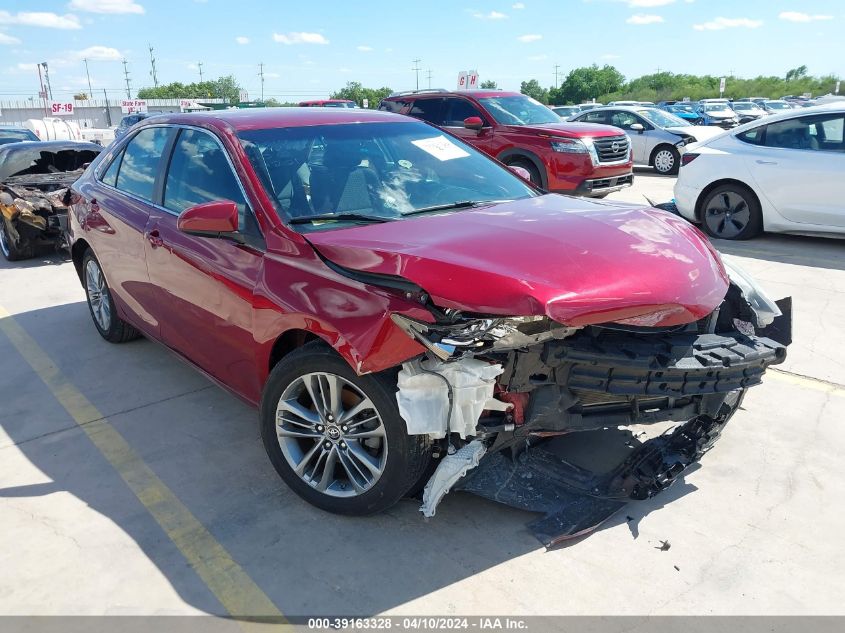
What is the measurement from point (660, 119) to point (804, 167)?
11.1m

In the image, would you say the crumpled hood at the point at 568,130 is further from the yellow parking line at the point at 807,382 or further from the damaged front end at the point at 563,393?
the damaged front end at the point at 563,393

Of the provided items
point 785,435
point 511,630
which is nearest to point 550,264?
point 511,630

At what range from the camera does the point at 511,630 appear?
252cm

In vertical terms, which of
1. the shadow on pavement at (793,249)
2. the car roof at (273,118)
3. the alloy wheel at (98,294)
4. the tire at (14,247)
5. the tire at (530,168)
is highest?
the car roof at (273,118)

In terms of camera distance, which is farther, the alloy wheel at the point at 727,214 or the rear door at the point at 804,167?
the alloy wheel at the point at 727,214

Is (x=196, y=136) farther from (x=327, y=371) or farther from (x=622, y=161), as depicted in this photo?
(x=622, y=161)

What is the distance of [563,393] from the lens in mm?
2795

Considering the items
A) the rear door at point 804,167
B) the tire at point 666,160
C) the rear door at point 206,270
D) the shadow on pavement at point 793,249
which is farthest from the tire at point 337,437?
the tire at point 666,160

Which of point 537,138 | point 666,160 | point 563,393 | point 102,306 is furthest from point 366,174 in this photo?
point 666,160

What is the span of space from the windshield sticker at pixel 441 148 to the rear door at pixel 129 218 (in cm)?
161

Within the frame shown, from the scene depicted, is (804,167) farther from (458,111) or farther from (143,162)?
(143,162)

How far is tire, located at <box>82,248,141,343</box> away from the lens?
5.38m

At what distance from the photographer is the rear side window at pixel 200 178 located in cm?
356

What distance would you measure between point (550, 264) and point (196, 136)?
7.96 feet
